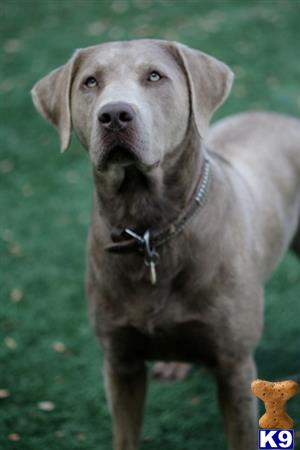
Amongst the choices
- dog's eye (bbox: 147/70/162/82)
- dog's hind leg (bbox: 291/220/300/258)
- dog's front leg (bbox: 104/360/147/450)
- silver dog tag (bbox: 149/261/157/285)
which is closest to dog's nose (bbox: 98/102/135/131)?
dog's eye (bbox: 147/70/162/82)

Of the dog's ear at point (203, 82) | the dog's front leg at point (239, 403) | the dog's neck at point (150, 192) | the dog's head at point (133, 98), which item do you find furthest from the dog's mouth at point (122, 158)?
the dog's front leg at point (239, 403)

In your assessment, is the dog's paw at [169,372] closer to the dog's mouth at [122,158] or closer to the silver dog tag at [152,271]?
the silver dog tag at [152,271]

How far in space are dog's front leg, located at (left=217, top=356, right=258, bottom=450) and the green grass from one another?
478 millimetres

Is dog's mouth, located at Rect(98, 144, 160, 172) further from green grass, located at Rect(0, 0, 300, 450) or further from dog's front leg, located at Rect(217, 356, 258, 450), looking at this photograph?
green grass, located at Rect(0, 0, 300, 450)

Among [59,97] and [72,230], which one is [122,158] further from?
[72,230]

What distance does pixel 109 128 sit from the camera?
2.98 m

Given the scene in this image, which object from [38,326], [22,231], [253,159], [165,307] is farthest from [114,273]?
[22,231]

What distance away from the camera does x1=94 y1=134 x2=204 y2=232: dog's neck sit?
131 inches

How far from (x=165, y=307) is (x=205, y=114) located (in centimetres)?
78

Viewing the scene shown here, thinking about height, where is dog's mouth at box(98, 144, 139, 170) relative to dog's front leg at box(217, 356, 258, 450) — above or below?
above

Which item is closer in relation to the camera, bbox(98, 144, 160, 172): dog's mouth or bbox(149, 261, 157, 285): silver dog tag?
bbox(98, 144, 160, 172): dog's mouth

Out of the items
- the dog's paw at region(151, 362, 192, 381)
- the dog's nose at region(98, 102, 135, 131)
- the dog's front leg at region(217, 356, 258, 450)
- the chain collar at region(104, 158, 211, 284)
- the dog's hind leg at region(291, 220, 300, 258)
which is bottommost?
the dog's front leg at region(217, 356, 258, 450)

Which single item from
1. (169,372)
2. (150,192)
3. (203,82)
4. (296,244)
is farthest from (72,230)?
(203,82)

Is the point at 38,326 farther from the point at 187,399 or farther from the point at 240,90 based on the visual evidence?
the point at 240,90
